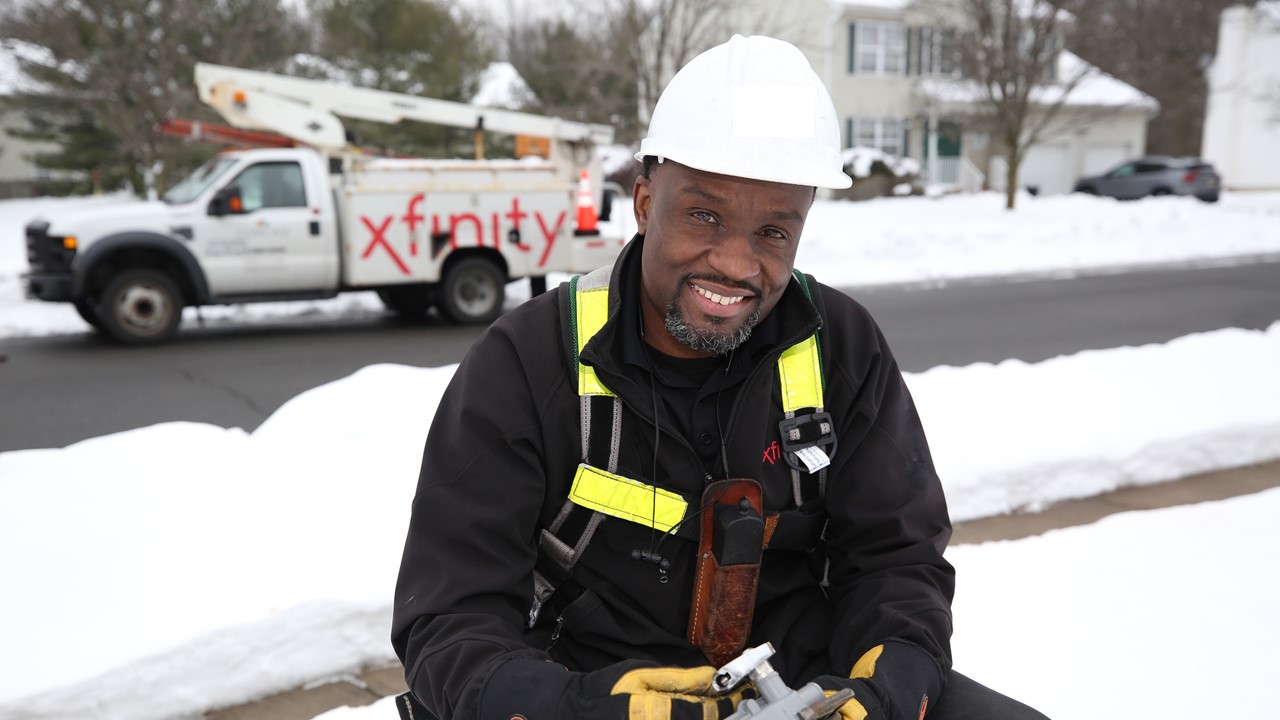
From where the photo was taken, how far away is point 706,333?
1969mm

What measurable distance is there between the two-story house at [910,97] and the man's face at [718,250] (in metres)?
27.2

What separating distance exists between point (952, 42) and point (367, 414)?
2311cm

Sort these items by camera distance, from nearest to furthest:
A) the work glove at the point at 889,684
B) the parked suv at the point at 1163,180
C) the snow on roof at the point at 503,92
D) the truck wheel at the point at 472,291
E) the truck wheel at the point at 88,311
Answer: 1. the work glove at the point at 889,684
2. the truck wheel at the point at 88,311
3. the truck wheel at the point at 472,291
4. the parked suv at the point at 1163,180
5. the snow on roof at the point at 503,92

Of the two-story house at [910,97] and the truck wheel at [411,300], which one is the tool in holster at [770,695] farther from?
the two-story house at [910,97]

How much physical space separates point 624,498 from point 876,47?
3296 centimetres

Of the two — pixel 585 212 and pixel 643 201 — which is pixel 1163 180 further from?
pixel 643 201

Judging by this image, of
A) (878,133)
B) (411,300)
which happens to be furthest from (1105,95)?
(411,300)

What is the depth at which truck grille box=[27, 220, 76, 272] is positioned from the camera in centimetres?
965

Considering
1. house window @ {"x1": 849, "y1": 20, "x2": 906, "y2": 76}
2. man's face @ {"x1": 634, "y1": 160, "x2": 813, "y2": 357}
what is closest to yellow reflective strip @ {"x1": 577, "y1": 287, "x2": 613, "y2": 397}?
man's face @ {"x1": 634, "y1": 160, "x2": 813, "y2": 357}

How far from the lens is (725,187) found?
1.91m

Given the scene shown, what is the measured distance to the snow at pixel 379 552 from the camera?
3051 millimetres

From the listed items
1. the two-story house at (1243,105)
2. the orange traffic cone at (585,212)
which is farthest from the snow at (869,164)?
the orange traffic cone at (585,212)

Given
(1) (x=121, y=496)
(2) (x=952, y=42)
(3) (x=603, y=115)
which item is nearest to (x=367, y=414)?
(1) (x=121, y=496)

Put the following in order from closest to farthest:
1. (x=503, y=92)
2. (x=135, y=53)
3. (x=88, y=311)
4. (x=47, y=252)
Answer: (x=47, y=252) → (x=88, y=311) → (x=135, y=53) → (x=503, y=92)
